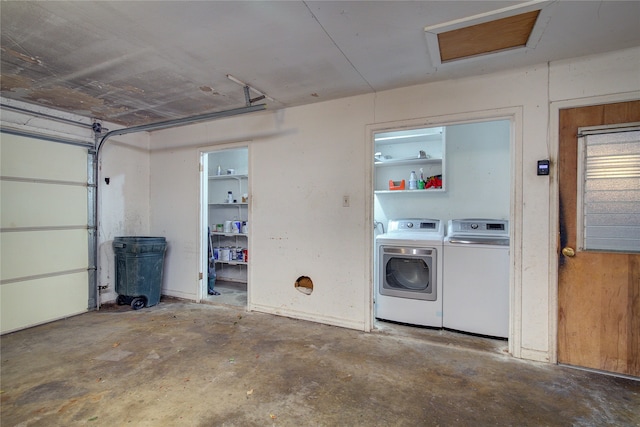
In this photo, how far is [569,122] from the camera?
2.38m

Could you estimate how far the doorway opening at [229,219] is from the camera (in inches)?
196

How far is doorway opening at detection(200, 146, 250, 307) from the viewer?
4984 millimetres

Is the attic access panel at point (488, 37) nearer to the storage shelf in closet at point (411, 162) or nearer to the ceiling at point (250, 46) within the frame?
the ceiling at point (250, 46)

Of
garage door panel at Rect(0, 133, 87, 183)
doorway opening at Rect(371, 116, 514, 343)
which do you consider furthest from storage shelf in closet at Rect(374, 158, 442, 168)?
garage door panel at Rect(0, 133, 87, 183)

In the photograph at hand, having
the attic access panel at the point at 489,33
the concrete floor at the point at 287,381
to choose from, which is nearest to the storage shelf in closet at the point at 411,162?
the attic access panel at the point at 489,33

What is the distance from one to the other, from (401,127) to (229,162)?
3417 mm

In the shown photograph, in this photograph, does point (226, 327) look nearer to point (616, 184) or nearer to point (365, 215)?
point (365, 215)

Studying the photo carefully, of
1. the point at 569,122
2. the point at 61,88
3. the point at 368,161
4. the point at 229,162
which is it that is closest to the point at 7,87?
the point at 61,88

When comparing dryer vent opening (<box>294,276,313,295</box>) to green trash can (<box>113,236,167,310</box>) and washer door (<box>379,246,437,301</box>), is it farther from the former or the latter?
green trash can (<box>113,236,167,310</box>)

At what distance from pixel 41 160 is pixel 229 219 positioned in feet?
8.57

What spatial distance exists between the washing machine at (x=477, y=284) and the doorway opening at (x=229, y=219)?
9.85ft

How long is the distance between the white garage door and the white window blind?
512 centimetres

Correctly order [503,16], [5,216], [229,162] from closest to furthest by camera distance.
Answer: [503,16] < [5,216] < [229,162]

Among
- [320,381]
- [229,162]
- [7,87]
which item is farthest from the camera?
Result: [229,162]
